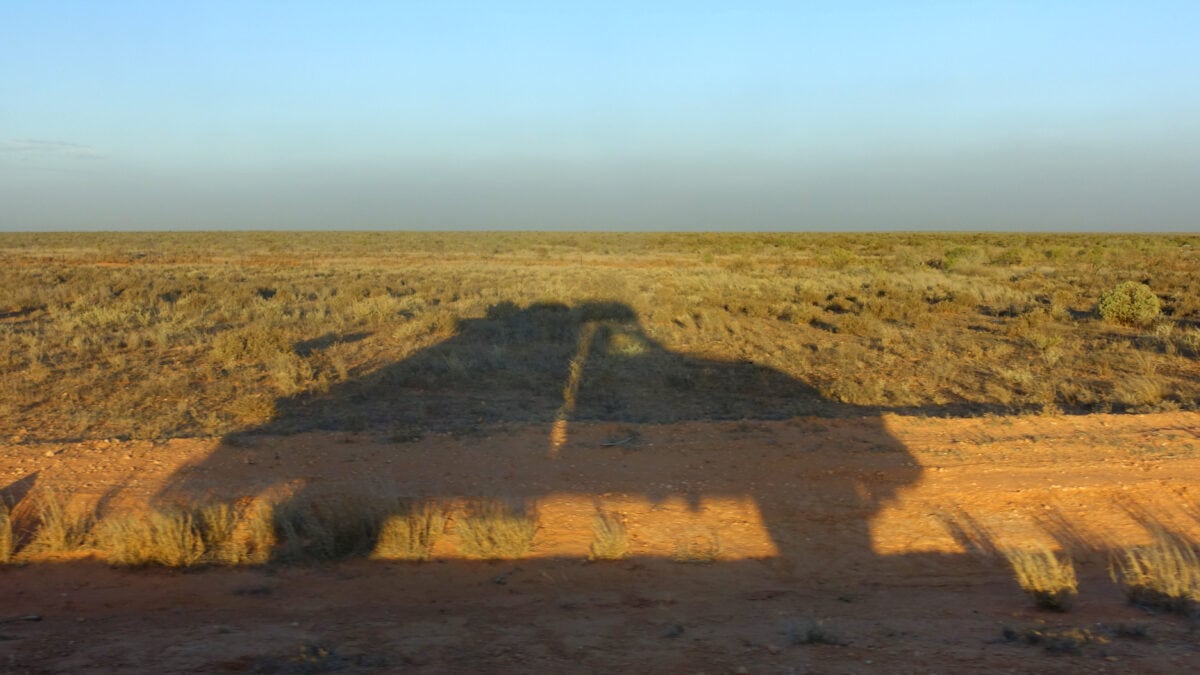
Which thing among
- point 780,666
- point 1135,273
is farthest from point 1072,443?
point 1135,273

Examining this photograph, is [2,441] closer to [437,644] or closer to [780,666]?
[437,644]

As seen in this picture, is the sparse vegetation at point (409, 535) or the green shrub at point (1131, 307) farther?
the green shrub at point (1131, 307)

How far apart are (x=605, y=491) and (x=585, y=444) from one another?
67.5 inches

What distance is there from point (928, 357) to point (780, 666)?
13.5 m

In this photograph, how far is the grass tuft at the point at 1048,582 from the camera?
5.84m

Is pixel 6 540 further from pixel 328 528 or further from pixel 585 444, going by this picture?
pixel 585 444

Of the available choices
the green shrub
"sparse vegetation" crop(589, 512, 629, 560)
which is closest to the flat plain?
"sparse vegetation" crop(589, 512, 629, 560)

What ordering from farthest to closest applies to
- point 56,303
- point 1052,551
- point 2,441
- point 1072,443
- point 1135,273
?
point 1135,273, point 56,303, point 2,441, point 1072,443, point 1052,551

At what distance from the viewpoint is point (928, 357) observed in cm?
1730

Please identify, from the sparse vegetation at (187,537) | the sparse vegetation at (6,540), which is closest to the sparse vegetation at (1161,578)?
the sparse vegetation at (187,537)

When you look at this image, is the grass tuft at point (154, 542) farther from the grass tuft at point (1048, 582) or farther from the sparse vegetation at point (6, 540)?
the grass tuft at point (1048, 582)

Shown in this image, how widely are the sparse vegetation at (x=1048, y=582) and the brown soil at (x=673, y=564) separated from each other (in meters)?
0.10

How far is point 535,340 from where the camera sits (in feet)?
63.1

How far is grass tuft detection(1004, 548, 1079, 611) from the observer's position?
584cm
